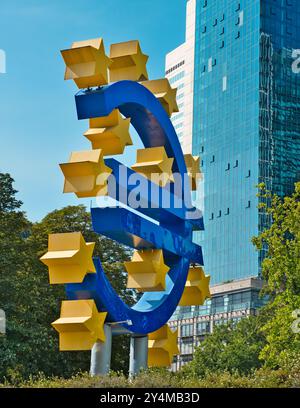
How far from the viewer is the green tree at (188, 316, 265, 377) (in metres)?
43.5

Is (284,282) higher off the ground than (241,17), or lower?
lower

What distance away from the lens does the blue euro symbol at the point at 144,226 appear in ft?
51.3

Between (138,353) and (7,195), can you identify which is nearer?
(138,353)

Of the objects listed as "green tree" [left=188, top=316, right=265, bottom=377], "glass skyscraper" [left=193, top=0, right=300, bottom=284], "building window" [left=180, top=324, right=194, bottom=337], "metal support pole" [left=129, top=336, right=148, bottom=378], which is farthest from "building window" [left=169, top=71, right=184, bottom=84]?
"metal support pole" [left=129, top=336, right=148, bottom=378]

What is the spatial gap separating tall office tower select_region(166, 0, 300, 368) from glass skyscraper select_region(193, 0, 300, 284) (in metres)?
0.11

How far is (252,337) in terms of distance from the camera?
45.8 m

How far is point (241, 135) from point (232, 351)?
47543mm

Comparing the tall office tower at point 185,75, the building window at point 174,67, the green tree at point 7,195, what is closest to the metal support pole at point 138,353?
the green tree at point 7,195

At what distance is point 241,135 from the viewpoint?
88375mm

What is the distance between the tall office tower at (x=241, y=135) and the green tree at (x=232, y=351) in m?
33.3

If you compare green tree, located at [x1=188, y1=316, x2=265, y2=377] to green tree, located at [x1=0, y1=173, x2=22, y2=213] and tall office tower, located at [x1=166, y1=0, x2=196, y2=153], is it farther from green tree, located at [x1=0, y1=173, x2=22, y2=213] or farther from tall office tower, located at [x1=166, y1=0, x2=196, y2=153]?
tall office tower, located at [x1=166, y1=0, x2=196, y2=153]

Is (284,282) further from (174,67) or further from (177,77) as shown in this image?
(174,67)

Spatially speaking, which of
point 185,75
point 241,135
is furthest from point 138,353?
point 185,75
